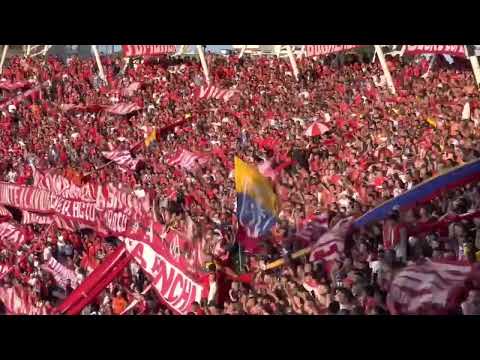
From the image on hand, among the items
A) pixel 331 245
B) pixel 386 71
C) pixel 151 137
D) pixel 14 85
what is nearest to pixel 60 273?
pixel 331 245

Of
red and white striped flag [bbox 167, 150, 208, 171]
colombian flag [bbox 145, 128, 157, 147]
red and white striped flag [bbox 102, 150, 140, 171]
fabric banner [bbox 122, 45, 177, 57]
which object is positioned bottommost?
red and white striped flag [bbox 167, 150, 208, 171]

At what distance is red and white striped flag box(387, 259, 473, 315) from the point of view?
448 cm

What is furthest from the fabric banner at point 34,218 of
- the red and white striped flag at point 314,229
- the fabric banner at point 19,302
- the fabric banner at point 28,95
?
the red and white striped flag at point 314,229

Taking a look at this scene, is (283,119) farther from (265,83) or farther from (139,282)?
(139,282)

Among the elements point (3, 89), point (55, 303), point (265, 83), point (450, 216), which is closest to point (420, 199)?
point (450, 216)

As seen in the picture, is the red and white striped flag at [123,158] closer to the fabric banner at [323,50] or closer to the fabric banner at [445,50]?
the fabric banner at [323,50]

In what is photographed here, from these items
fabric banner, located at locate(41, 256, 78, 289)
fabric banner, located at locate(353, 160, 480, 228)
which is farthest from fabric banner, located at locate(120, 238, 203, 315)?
fabric banner, located at locate(353, 160, 480, 228)

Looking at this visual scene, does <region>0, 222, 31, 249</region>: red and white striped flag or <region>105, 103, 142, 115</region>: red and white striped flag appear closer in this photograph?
<region>0, 222, 31, 249</region>: red and white striped flag

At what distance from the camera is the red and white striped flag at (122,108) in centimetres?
1167

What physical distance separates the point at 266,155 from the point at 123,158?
2538mm

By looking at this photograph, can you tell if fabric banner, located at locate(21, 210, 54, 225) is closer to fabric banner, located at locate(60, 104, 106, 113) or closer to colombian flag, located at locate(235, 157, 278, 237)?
fabric banner, located at locate(60, 104, 106, 113)

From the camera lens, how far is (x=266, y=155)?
28.5 feet

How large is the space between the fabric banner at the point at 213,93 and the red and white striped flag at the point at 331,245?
527cm

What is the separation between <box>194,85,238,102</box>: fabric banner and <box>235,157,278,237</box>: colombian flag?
15.2 ft
